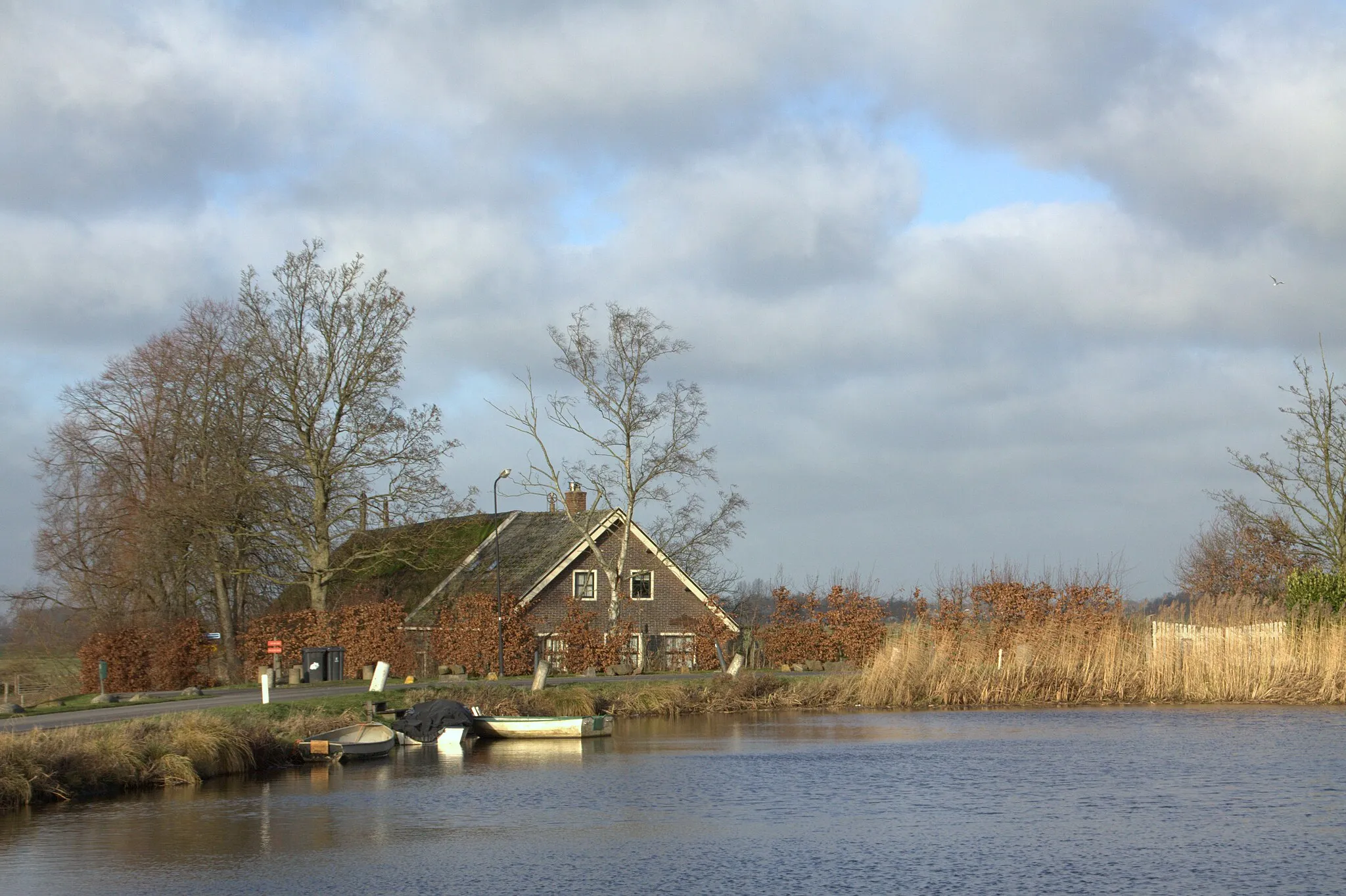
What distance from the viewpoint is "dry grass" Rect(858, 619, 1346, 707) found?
36.8 meters

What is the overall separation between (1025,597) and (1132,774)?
21831 mm

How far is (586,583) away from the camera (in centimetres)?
5756

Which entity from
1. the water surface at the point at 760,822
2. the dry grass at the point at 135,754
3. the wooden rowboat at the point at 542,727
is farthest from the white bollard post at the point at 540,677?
the dry grass at the point at 135,754

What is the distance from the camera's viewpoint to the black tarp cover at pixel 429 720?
34250 millimetres

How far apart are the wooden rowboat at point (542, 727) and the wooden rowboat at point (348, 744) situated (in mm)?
3648

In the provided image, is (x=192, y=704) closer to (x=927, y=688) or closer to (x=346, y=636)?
(x=346, y=636)

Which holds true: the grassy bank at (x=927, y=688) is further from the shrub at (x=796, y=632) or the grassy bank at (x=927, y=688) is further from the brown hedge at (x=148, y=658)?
the brown hedge at (x=148, y=658)

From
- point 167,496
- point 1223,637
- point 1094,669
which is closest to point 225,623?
point 167,496

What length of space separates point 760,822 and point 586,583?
120ft

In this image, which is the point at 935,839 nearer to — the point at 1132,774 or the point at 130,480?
the point at 1132,774

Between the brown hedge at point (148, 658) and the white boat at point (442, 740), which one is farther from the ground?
the brown hedge at point (148, 658)

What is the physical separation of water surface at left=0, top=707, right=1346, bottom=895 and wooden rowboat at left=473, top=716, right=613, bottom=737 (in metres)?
3.31

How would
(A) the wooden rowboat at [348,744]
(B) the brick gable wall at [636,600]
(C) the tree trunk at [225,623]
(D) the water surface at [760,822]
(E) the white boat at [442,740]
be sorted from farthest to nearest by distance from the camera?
(B) the brick gable wall at [636,600] → (C) the tree trunk at [225,623] → (E) the white boat at [442,740] → (A) the wooden rowboat at [348,744] → (D) the water surface at [760,822]

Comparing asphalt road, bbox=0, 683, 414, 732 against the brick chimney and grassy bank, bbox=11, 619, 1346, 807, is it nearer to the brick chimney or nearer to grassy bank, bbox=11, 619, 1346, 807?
grassy bank, bbox=11, 619, 1346, 807
